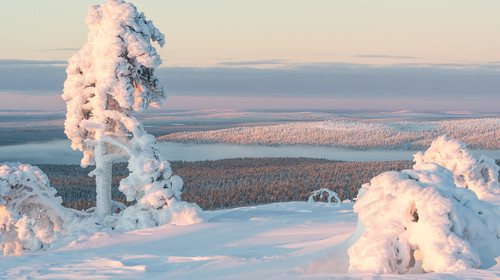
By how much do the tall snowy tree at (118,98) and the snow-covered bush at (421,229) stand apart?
553 centimetres

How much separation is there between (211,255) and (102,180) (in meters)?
4.86

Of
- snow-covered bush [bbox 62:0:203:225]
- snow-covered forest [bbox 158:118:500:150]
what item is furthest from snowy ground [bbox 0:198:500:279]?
snow-covered forest [bbox 158:118:500:150]

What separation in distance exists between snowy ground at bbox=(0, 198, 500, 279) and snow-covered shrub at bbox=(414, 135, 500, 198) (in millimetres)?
3528

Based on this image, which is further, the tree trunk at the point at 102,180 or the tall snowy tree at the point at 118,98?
the tree trunk at the point at 102,180

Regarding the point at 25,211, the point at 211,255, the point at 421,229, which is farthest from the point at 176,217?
the point at 421,229

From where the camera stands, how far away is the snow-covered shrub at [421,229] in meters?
6.55

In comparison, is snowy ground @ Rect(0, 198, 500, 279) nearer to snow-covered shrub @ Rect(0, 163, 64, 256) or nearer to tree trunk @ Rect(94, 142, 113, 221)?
snow-covered shrub @ Rect(0, 163, 64, 256)

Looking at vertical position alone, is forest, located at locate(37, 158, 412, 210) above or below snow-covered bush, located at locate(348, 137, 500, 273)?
below

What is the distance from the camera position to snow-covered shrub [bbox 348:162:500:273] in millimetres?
6547

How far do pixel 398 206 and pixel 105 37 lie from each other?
24.5 feet

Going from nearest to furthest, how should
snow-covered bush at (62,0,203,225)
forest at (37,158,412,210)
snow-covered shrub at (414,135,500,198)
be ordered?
snow-covered bush at (62,0,203,225) < snow-covered shrub at (414,135,500,198) < forest at (37,158,412,210)

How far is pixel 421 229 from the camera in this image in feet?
22.1

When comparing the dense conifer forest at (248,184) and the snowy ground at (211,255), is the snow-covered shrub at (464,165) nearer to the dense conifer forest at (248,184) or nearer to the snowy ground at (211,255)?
the snowy ground at (211,255)

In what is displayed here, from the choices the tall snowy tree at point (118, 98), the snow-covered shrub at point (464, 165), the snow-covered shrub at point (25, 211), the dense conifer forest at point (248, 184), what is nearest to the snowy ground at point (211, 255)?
the snow-covered shrub at point (25, 211)
